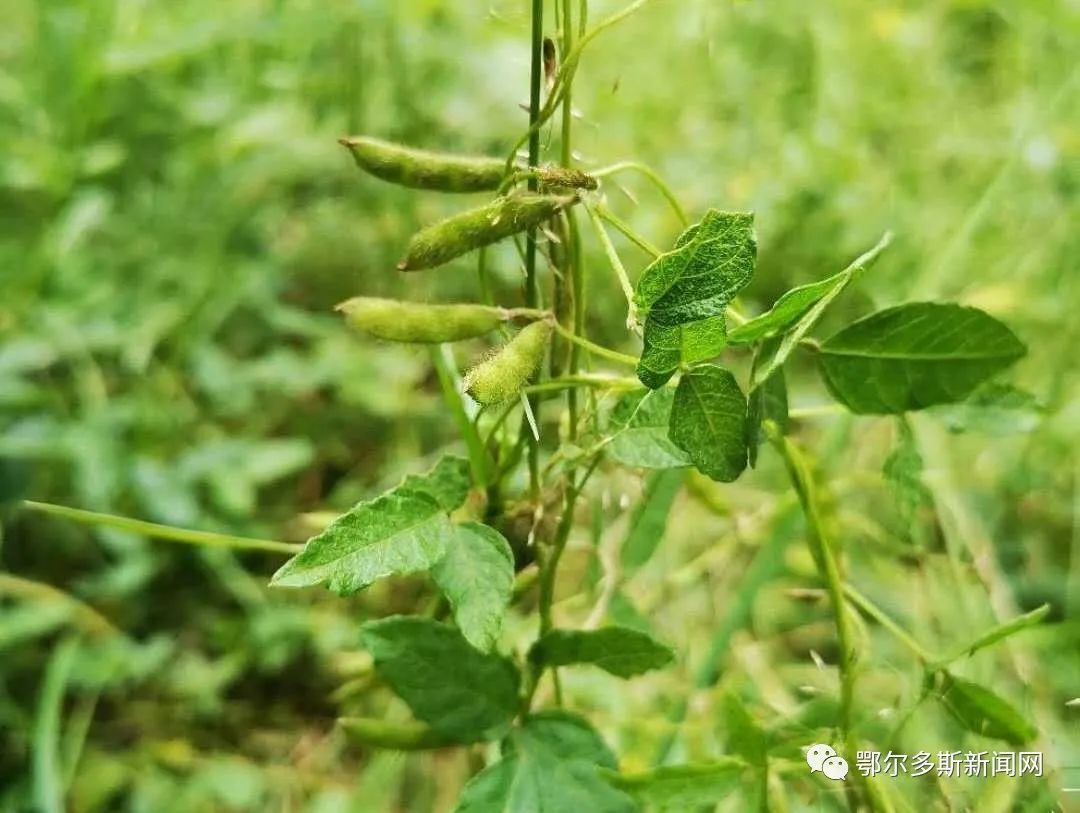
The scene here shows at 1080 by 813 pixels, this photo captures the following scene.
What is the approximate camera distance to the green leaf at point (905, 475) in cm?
70

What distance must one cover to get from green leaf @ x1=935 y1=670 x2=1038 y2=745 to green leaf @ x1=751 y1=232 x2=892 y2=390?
0.88ft

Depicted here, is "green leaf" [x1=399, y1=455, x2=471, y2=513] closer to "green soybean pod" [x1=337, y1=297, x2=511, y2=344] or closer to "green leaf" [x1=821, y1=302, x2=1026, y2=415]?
"green soybean pod" [x1=337, y1=297, x2=511, y2=344]

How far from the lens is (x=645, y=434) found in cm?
60

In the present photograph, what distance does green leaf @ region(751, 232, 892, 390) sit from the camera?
49 centimetres

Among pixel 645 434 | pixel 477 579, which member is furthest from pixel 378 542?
pixel 645 434

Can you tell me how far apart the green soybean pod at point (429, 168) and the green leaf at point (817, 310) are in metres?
0.19

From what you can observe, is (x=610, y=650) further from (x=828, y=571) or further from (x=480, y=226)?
(x=480, y=226)

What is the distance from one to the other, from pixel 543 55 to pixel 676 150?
1303 millimetres

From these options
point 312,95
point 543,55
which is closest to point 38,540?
point 312,95

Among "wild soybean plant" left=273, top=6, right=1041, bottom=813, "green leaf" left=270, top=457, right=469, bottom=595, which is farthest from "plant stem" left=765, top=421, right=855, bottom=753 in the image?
"green leaf" left=270, top=457, right=469, bottom=595

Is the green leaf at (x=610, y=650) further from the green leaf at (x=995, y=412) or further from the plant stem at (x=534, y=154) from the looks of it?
the green leaf at (x=995, y=412)

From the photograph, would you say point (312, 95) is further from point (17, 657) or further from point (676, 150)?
point (17, 657)

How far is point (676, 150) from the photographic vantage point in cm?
184

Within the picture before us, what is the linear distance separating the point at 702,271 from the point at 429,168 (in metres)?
0.20
